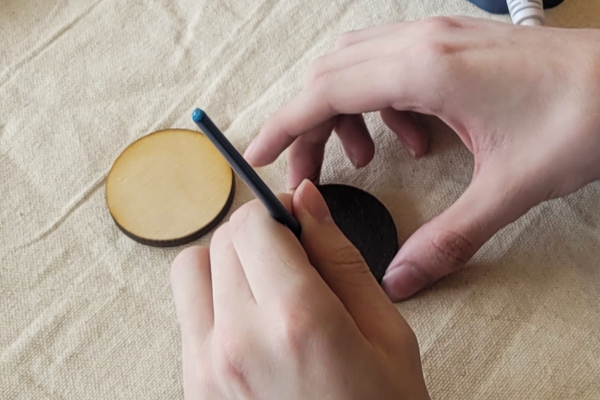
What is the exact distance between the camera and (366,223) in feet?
2.08

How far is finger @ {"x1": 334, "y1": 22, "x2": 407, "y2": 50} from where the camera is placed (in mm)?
662

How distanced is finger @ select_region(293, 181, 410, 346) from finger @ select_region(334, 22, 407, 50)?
0.83 ft

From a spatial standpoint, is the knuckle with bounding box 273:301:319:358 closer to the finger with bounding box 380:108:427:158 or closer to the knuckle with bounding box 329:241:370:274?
the knuckle with bounding box 329:241:370:274

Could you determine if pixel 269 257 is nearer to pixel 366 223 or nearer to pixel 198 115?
pixel 198 115

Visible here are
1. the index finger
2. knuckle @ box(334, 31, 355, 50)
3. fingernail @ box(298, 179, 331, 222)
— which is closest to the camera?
fingernail @ box(298, 179, 331, 222)

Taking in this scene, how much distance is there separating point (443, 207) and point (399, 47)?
174mm

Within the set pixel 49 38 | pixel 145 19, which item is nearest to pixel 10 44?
pixel 49 38

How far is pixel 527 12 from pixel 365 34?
20 centimetres

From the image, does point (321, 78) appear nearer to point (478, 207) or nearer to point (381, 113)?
point (381, 113)

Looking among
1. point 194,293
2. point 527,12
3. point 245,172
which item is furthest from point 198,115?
point 527,12

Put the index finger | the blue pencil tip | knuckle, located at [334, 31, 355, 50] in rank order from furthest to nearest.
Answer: knuckle, located at [334, 31, 355, 50], the index finger, the blue pencil tip

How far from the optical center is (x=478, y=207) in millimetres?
550

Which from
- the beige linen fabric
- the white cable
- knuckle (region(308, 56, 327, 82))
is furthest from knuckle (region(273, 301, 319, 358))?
the white cable

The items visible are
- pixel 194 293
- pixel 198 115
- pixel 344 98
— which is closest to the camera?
pixel 198 115
